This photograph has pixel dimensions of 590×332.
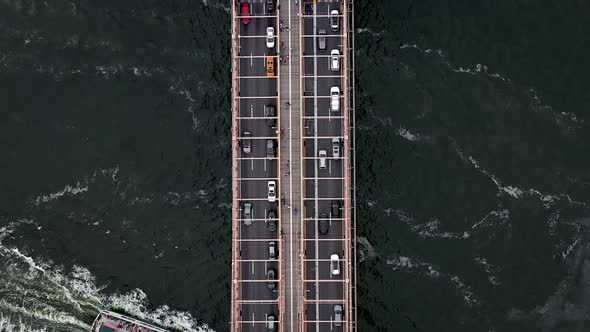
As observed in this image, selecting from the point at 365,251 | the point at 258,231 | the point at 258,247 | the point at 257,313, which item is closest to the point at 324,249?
the point at 365,251

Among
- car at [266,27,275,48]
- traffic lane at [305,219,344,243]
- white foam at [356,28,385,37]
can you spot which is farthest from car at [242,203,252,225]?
white foam at [356,28,385,37]

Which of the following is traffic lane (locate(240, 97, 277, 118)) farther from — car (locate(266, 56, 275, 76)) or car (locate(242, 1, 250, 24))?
car (locate(242, 1, 250, 24))

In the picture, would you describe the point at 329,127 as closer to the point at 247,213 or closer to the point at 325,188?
the point at 325,188

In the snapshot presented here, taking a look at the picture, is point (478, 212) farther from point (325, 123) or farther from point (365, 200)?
point (325, 123)

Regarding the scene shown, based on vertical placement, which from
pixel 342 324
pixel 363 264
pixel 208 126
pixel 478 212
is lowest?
pixel 342 324

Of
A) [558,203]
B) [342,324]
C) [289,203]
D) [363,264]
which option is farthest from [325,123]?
[558,203]

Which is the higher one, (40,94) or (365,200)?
(40,94)
